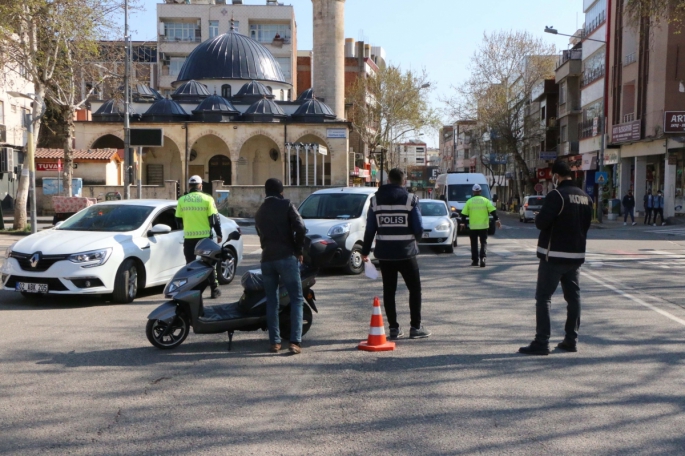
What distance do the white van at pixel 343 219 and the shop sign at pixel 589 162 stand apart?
3614 cm

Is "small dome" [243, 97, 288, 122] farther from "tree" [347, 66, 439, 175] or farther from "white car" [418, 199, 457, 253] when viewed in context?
"white car" [418, 199, 457, 253]

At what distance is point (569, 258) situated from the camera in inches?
283

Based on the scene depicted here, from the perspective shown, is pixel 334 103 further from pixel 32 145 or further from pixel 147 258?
pixel 147 258

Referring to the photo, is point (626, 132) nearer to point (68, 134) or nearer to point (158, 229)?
point (68, 134)

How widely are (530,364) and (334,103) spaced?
2315 inches

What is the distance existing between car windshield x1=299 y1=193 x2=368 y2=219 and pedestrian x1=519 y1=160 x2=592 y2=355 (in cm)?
765

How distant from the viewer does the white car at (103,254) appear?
10.2 m

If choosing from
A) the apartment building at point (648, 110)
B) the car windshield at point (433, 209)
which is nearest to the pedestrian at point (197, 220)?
the car windshield at point (433, 209)

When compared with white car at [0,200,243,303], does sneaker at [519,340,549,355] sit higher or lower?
lower

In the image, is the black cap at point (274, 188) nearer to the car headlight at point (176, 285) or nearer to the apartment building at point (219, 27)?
the car headlight at point (176, 285)

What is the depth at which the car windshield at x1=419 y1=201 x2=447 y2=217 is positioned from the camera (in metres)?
20.4

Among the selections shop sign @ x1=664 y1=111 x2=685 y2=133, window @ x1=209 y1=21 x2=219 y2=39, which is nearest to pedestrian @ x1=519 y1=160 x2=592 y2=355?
shop sign @ x1=664 y1=111 x2=685 y2=133

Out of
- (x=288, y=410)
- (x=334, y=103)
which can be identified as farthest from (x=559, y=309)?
(x=334, y=103)

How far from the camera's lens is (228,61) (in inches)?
2363
